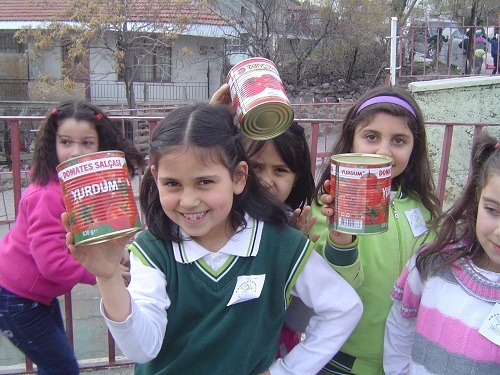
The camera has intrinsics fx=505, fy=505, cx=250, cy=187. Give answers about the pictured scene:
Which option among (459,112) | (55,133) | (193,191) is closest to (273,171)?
(193,191)

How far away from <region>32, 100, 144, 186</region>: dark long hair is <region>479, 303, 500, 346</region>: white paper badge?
5.73 ft

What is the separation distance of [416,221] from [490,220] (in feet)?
1.39

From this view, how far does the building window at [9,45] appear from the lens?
61.3 feet

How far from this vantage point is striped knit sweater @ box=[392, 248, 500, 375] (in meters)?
1.42

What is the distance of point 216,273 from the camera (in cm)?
148

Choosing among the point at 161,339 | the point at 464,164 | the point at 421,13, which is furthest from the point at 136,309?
the point at 421,13

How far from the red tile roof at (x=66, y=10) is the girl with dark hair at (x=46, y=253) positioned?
1188 centimetres

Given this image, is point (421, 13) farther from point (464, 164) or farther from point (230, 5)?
point (464, 164)

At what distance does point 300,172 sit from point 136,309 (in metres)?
0.87

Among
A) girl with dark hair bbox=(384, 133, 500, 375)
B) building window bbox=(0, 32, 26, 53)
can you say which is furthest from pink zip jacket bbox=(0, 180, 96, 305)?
building window bbox=(0, 32, 26, 53)

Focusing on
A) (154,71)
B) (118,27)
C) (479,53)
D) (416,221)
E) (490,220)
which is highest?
(118,27)

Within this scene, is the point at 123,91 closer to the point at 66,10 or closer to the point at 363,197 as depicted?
the point at 66,10

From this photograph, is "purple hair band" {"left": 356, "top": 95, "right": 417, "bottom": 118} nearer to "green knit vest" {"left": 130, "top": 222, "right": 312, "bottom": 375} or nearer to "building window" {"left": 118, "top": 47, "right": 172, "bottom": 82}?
"green knit vest" {"left": 130, "top": 222, "right": 312, "bottom": 375}

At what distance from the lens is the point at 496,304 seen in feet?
4.66
